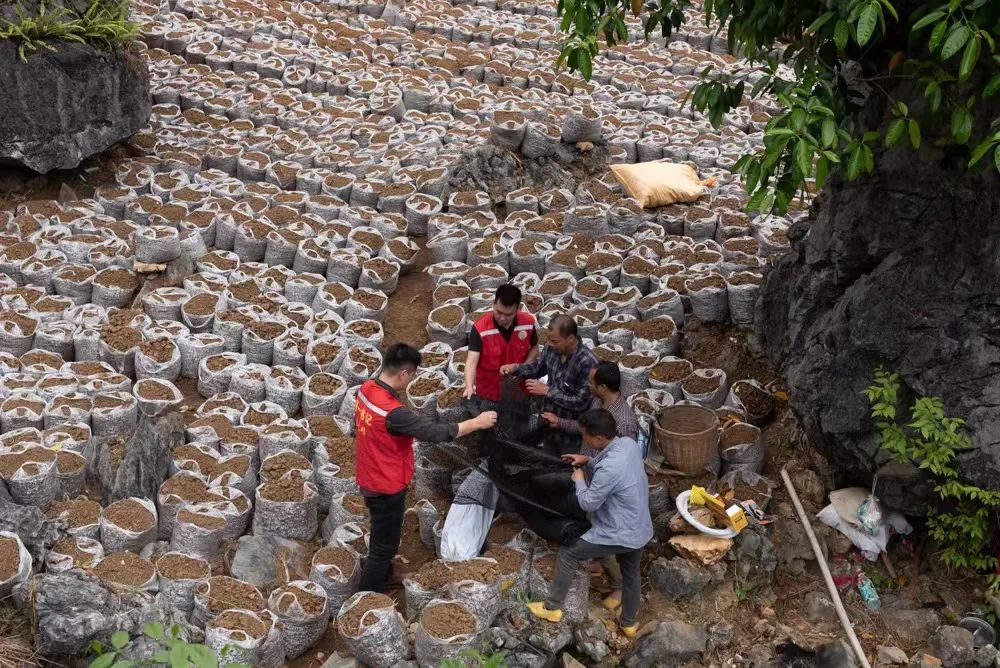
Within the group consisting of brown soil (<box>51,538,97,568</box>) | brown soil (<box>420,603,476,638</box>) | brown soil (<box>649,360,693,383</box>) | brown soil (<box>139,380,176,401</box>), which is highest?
brown soil (<box>649,360,693,383</box>)

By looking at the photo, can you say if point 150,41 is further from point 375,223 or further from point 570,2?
point 570,2

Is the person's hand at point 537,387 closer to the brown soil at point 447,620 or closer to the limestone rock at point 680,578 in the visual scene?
the limestone rock at point 680,578

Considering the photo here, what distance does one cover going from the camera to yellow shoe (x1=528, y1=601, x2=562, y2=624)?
4.56 metres

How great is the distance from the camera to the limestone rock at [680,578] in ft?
15.7

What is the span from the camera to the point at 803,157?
136 inches

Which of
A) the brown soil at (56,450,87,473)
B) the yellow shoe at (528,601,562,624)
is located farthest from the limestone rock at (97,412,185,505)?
the yellow shoe at (528,601,562,624)

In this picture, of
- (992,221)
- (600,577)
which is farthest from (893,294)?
(600,577)

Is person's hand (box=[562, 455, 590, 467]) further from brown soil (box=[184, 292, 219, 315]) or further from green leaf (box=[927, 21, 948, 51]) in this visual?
brown soil (box=[184, 292, 219, 315])

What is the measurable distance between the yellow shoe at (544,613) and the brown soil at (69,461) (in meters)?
2.69

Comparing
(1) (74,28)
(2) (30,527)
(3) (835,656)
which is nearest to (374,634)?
(2) (30,527)

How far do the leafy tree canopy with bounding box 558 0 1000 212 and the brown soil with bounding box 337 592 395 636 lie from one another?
2.49 m

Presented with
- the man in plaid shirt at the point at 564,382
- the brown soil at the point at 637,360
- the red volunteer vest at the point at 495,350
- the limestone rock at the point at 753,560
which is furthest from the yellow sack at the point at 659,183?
the limestone rock at the point at 753,560

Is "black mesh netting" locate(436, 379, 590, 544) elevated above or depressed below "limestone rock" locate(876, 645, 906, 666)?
above

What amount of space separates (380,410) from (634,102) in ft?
22.2
